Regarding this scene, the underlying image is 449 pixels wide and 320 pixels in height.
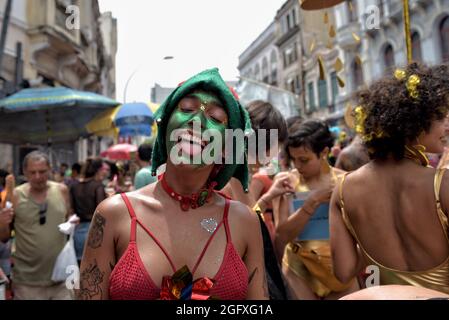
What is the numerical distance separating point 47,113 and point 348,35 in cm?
2007

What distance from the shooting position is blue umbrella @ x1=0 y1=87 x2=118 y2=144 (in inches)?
214

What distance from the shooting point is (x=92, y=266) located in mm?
1433

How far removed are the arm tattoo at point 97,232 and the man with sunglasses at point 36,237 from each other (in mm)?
2731

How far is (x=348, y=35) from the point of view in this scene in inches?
875

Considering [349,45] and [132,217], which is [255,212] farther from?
[349,45]

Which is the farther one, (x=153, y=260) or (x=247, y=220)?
(x=247, y=220)

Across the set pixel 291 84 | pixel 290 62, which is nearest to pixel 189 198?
pixel 291 84

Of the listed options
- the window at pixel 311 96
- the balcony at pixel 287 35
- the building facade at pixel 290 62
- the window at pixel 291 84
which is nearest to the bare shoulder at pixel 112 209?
the building facade at pixel 290 62

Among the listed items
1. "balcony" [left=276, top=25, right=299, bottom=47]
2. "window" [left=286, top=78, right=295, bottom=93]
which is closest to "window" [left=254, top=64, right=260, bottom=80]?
"balcony" [left=276, top=25, right=299, bottom=47]

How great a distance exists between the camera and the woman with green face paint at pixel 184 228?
138 cm

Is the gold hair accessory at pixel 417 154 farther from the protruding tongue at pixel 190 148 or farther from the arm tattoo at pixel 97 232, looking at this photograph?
the arm tattoo at pixel 97 232
